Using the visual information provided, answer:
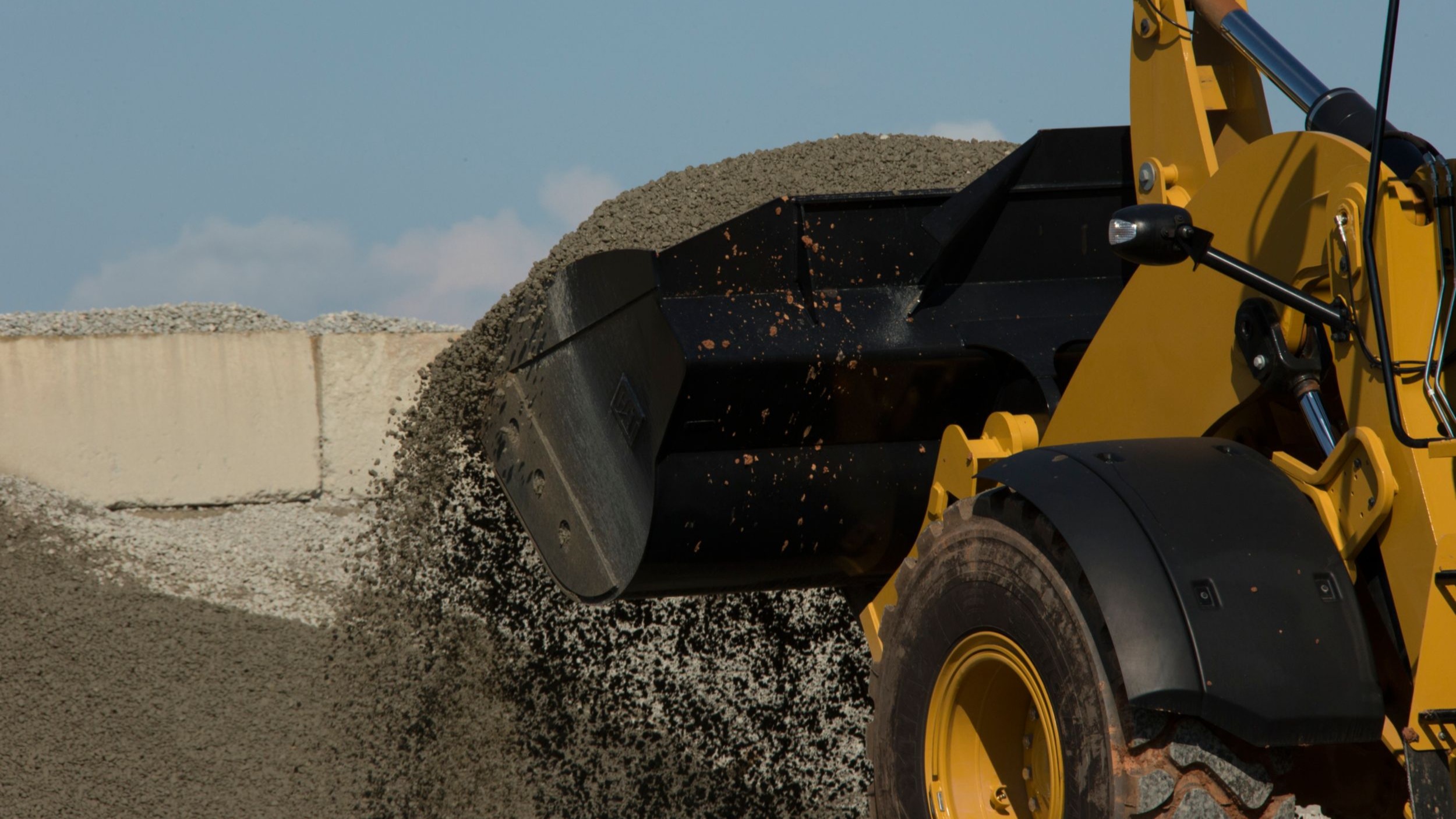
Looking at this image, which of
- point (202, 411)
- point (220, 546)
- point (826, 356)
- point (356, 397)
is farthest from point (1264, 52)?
point (202, 411)

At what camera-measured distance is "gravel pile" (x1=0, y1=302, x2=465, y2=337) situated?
8852 millimetres

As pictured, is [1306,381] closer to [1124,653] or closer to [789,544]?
[1124,653]

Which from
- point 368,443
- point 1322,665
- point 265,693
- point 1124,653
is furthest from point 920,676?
point 368,443

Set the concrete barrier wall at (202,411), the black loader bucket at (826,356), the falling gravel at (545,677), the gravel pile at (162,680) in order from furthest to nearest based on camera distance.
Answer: the concrete barrier wall at (202,411), the gravel pile at (162,680), the falling gravel at (545,677), the black loader bucket at (826,356)

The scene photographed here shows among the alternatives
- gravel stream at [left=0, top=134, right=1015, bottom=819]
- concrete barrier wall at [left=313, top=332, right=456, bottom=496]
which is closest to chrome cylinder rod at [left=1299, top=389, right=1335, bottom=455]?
gravel stream at [left=0, top=134, right=1015, bottom=819]

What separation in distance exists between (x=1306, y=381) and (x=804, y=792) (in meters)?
2.16

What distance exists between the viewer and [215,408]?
8203 mm

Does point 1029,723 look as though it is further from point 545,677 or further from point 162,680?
point 162,680

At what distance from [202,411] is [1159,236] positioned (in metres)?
7.58

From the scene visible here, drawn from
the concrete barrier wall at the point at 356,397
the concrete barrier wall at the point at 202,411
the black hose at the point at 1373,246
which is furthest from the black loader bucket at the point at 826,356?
the concrete barrier wall at the point at 356,397

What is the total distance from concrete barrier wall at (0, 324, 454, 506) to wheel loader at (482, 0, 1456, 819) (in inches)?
217

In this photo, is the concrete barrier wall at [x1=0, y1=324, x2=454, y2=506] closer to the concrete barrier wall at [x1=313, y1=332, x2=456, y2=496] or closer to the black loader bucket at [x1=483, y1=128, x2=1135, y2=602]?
the concrete barrier wall at [x1=313, y1=332, x2=456, y2=496]

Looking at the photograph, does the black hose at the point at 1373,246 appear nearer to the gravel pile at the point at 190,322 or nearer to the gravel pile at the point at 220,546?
the gravel pile at the point at 220,546

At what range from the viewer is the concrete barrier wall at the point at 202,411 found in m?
7.97
